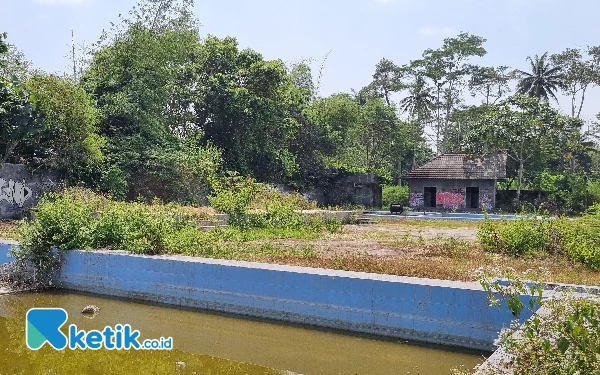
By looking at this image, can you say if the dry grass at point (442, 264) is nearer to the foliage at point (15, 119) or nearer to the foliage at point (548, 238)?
the foliage at point (548, 238)

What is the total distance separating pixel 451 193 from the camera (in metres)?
33.2

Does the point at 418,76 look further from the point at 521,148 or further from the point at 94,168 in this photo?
the point at 94,168

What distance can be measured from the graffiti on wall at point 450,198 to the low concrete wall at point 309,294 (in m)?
26.1

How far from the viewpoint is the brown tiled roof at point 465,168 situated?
31.7 metres

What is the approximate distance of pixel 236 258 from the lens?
1023 centimetres

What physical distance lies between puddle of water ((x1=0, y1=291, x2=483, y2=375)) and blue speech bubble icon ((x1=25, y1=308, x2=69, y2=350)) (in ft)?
0.35

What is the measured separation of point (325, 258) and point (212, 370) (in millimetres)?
4489

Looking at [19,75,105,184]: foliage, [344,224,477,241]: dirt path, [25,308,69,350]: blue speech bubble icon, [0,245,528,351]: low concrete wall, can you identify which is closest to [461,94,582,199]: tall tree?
[344,224,477,241]: dirt path

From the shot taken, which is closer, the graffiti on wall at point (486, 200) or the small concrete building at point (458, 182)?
the small concrete building at point (458, 182)

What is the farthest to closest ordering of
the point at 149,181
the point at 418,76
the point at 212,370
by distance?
the point at 418,76 → the point at 149,181 → the point at 212,370

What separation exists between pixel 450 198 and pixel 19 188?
76.8 feet

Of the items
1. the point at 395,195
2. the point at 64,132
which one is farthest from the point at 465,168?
the point at 64,132

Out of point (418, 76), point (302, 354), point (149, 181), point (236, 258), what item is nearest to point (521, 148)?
point (418, 76)

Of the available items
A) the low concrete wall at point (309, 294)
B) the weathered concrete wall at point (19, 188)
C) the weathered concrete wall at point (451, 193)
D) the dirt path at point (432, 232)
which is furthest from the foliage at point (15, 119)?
the weathered concrete wall at point (451, 193)
